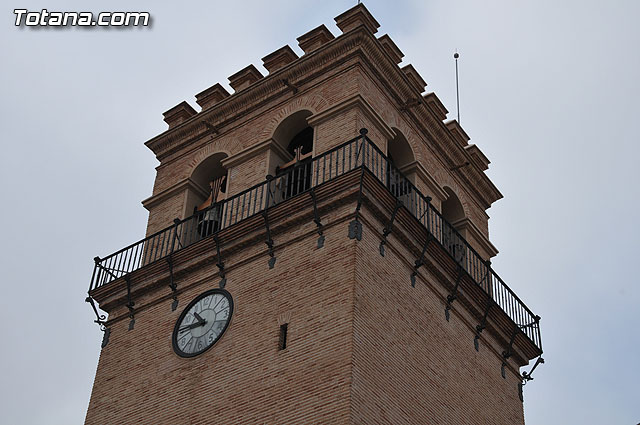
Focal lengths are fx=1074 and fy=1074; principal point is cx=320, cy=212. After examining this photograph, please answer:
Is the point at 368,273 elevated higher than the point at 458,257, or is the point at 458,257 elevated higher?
the point at 458,257

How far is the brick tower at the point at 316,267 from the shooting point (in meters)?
16.6

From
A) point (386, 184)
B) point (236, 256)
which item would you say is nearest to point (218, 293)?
point (236, 256)

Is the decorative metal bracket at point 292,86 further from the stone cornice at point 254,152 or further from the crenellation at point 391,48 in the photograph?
the crenellation at point 391,48

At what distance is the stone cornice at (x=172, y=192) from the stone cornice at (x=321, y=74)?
3.92ft

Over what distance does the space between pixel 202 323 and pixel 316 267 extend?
239 cm

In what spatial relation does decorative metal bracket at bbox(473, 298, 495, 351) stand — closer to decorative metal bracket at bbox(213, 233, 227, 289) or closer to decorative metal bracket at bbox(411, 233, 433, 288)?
decorative metal bracket at bbox(411, 233, 433, 288)

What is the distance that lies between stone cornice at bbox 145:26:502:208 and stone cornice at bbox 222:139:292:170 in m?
1.21

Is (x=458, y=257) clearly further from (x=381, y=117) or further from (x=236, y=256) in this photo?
(x=236, y=256)

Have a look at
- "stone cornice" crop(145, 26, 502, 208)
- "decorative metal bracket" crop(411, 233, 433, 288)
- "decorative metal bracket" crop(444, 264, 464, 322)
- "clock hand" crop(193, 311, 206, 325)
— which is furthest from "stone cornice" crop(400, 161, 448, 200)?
"clock hand" crop(193, 311, 206, 325)

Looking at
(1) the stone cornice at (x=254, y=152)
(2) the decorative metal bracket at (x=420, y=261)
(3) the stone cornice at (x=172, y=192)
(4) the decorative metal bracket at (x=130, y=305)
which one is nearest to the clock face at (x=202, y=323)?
(4) the decorative metal bracket at (x=130, y=305)

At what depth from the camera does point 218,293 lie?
18625 millimetres

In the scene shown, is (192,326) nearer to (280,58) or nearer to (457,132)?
(280,58)

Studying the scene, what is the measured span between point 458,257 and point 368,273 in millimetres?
4377

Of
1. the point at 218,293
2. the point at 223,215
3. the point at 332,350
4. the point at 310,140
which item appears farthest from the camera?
the point at 310,140
